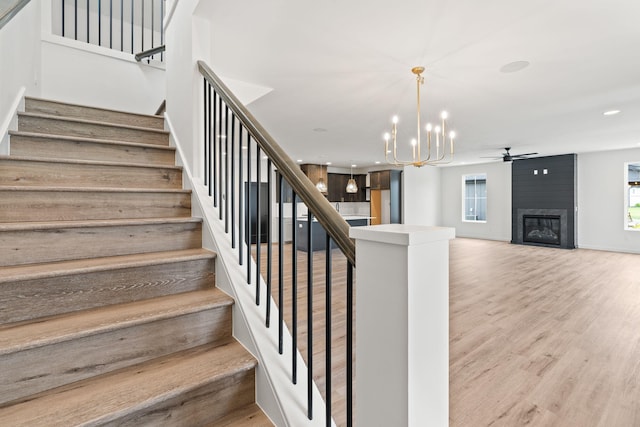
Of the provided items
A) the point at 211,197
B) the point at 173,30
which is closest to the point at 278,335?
the point at 211,197

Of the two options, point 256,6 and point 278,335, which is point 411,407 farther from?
point 256,6

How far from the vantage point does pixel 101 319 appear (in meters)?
1.25

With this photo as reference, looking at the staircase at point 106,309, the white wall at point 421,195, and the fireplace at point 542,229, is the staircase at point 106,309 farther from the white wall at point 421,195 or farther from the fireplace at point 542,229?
the fireplace at point 542,229

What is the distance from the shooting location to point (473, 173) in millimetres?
10305

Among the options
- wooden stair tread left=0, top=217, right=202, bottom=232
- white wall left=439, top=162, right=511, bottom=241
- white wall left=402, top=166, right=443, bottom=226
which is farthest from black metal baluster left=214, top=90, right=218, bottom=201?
white wall left=439, top=162, right=511, bottom=241

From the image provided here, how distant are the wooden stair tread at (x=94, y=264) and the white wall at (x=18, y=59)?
3.54ft

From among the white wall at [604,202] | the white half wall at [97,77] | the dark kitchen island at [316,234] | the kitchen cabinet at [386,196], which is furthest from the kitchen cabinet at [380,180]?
the white half wall at [97,77]

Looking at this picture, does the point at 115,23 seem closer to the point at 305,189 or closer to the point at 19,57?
the point at 19,57

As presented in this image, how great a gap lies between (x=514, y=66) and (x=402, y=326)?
3.16 metres

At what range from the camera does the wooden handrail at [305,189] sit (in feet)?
3.02

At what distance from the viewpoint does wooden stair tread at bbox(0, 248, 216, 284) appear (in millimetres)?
1248

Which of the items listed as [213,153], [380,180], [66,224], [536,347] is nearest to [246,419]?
[66,224]

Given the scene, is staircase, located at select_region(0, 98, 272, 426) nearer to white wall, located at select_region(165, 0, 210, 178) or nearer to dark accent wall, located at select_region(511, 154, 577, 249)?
white wall, located at select_region(165, 0, 210, 178)

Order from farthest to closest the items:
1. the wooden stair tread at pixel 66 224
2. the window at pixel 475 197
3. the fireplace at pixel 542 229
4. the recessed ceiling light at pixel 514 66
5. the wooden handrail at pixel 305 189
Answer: the window at pixel 475 197, the fireplace at pixel 542 229, the recessed ceiling light at pixel 514 66, the wooden stair tread at pixel 66 224, the wooden handrail at pixel 305 189
